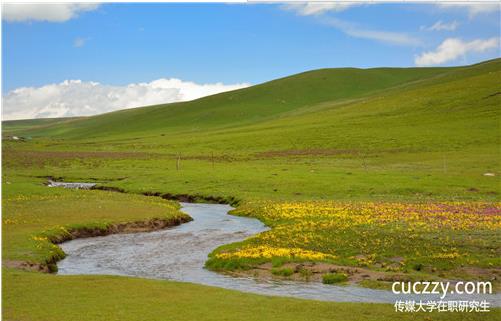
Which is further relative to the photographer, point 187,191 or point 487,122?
point 487,122

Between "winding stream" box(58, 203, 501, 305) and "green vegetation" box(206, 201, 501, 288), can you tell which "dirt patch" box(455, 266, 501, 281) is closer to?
"green vegetation" box(206, 201, 501, 288)

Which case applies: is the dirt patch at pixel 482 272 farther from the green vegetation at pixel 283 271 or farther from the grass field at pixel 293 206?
the green vegetation at pixel 283 271

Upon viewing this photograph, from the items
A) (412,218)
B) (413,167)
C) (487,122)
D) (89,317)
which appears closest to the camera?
(89,317)

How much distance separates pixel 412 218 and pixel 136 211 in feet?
82.9

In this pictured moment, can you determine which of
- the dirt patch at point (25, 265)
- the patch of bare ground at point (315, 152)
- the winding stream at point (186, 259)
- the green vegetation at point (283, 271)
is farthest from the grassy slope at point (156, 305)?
the patch of bare ground at point (315, 152)

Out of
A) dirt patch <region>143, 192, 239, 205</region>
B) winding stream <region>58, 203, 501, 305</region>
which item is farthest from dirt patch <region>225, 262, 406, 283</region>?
dirt patch <region>143, 192, 239, 205</region>

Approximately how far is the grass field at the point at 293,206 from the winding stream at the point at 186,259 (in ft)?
6.05

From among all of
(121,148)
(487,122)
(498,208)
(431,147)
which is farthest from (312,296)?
(121,148)

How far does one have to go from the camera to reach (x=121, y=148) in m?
151

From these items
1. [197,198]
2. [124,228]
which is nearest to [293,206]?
[124,228]

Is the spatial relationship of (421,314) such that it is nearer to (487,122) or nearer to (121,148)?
(487,122)

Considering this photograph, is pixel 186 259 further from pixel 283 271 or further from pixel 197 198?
pixel 197 198

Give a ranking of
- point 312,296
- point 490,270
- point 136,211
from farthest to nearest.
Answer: point 136,211
point 490,270
point 312,296

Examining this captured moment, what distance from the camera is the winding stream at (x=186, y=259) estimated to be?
27.5 metres
